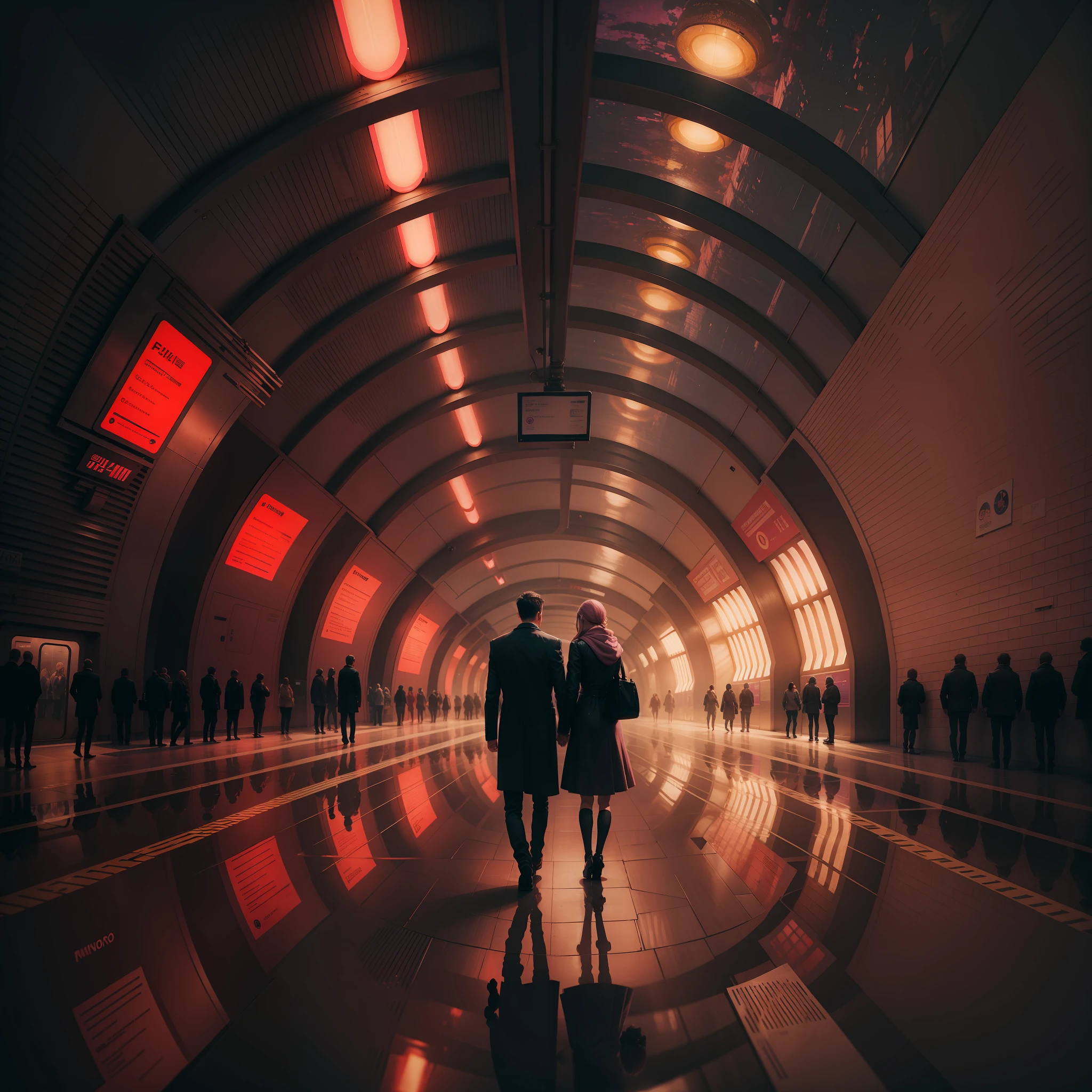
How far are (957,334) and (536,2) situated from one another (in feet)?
22.2

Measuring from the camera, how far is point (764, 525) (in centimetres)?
2006

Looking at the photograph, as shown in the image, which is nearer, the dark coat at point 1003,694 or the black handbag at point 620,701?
the black handbag at point 620,701

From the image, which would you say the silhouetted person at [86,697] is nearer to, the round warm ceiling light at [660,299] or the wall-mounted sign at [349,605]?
the wall-mounted sign at [349,605]

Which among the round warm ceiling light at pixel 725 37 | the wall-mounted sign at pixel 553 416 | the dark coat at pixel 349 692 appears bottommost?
the dark coat at pixel 349 692

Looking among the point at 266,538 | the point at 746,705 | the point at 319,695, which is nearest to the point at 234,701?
the point at 319,695

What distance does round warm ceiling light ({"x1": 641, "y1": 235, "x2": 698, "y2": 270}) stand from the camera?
552 inches

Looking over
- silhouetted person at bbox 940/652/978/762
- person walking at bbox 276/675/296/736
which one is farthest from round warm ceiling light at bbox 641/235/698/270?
person walking at bbox 276/675/296/736

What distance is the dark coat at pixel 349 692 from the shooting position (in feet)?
51.2

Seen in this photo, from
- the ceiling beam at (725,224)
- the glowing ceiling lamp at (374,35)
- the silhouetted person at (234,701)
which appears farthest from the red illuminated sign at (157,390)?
the ceiling beam at (725,224)

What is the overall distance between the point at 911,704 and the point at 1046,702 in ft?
13.9

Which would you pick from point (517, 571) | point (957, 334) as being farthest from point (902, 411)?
point (517, 571)

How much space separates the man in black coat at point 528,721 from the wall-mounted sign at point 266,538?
13130 mm

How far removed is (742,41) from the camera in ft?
30.2

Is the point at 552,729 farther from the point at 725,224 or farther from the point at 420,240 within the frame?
the point at 420,240
